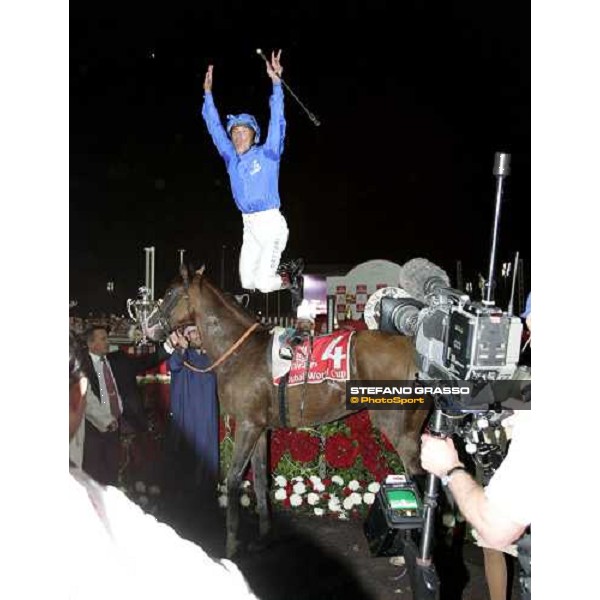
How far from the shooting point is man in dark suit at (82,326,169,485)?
268 centimetres

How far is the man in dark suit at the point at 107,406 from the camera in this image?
2678 millimetres

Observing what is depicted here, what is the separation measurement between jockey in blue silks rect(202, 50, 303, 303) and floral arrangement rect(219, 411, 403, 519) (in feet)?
3.18

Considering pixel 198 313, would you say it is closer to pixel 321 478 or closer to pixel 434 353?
pixel 321 478

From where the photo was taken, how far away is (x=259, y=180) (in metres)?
2.60

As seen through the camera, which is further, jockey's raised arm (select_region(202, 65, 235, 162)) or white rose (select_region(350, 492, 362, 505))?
white rose (select_region(350, 492, 362, 505))

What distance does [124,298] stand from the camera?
9.20 ft

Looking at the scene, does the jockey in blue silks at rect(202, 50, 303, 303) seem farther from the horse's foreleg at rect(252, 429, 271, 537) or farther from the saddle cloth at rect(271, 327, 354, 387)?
the horse's foreleg at rect(252, 429, 271, 537)

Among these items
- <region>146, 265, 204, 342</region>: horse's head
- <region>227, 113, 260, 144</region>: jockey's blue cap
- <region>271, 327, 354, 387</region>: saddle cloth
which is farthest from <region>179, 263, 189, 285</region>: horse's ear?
<region>227, 113, 260, 144</region>: jockey's blue cap

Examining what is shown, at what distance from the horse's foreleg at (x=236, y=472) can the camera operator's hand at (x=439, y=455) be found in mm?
1695

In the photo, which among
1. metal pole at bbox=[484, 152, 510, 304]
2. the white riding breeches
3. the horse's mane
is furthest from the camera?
the horse's mane

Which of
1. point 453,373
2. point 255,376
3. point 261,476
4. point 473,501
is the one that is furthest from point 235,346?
point 473,501
